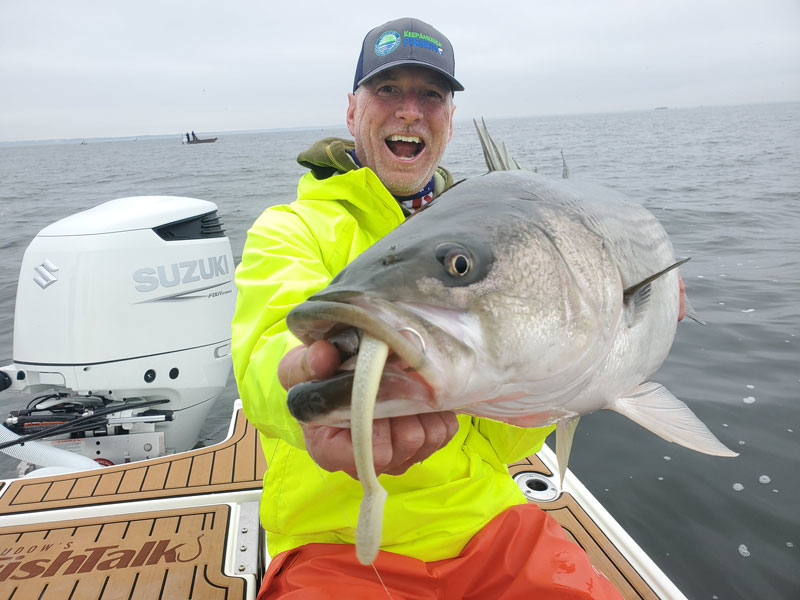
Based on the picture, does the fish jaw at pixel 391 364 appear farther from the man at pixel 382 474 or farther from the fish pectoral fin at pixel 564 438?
the fish pectoral fin at pixel 564 438

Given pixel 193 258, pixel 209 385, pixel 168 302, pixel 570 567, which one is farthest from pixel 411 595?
pixel 193 258

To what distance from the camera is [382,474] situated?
4.77 feet

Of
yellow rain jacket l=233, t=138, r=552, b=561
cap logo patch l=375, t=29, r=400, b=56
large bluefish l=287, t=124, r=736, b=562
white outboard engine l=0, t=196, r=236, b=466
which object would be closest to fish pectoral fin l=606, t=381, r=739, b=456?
large bluefish l=287, t=124, r=736, b=562

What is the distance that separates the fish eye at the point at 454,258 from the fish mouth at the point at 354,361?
17 cm


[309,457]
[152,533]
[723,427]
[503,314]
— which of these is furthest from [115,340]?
[723,427]

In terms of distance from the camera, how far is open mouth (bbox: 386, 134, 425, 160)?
2.44 m

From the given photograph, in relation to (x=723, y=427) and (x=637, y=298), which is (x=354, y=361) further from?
(x=723, y=427)

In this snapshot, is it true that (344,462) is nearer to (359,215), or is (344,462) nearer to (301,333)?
(301,333)

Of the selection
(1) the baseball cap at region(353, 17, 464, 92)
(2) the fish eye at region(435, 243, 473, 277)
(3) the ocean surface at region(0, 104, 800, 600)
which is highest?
(1) the baseball cap at region(353, 17, 464, 92)

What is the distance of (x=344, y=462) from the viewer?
1074 mm

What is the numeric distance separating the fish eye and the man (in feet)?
1.50

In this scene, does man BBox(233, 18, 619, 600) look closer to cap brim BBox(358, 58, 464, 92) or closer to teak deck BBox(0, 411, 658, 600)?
cap brim BBox(358, 58, 464, 92)

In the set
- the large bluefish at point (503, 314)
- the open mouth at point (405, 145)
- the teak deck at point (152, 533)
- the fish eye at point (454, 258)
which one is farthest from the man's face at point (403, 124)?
the teak deck at point (152, 533)

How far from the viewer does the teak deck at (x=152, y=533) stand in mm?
2324
